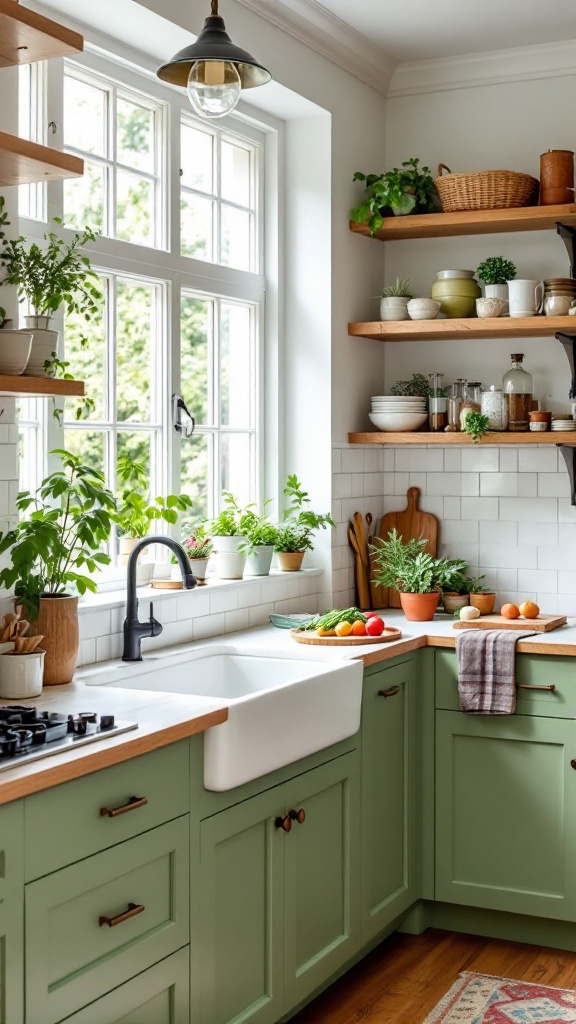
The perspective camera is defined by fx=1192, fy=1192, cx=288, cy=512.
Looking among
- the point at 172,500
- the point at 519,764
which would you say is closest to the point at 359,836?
the point at 519,764

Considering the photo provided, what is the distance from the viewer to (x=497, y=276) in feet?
14.4

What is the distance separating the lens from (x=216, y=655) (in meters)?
3.61

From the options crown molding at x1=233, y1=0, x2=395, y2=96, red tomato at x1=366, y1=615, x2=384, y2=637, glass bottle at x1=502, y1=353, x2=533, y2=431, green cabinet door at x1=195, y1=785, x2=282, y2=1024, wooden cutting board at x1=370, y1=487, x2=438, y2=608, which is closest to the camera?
green cabinet door at x1=195, y1=785, x2=282, y2=1024

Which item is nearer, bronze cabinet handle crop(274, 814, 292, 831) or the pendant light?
the pendant light

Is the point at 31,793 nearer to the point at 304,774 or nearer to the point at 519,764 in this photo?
the point at 304,774

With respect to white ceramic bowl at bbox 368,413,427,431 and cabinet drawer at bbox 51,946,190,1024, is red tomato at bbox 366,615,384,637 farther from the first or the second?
cabinet drawer at bbox 51,946,190,1024

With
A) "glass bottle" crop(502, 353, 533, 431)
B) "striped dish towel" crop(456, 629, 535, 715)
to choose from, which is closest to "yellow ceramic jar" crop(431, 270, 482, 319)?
"glass bottle" crop(502, 353, 533, 431)

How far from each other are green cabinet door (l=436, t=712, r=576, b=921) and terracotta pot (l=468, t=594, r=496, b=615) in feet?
1.92

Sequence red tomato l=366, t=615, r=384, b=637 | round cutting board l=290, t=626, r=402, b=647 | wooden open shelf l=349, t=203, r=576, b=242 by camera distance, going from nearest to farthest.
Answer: round cutting board l=290, t=626, r=402, b=647 → red tomato l=366, t=615, r=384, b=637 → wooden open shelf l=349, t=203, r=576, b=242

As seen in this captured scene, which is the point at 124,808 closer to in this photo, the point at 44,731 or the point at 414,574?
the point at 44,731

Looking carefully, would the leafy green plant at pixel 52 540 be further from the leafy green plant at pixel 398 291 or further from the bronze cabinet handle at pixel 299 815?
the leafy green plant at pixel 398 291

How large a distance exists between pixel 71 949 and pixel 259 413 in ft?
8.36

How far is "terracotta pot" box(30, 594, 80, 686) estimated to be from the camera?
9.39 ft

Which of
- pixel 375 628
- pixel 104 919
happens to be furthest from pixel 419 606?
pixel 104 919
